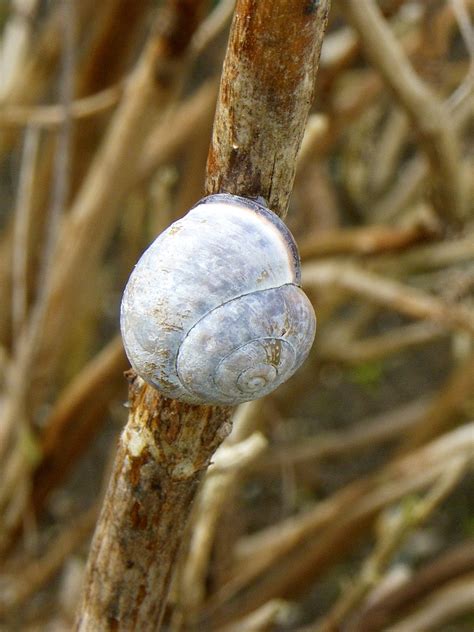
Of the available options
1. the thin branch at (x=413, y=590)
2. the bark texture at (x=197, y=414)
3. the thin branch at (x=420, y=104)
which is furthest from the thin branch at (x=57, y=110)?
the thin branch at (x=413, y=590)

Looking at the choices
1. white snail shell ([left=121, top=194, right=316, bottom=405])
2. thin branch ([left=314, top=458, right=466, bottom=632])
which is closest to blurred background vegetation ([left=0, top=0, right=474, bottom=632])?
thin branch ([left=314, top=458, right=466, bottom=632])

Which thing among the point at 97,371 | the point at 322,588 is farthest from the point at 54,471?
the point at 322,588

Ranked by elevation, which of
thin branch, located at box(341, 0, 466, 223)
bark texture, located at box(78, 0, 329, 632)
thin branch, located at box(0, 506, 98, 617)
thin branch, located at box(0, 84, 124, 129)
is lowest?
bark texture, located at box(78, 0, 329, 632)

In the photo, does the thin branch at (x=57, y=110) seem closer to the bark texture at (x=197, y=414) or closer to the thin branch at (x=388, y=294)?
the thin branch at (x=388, y=294)

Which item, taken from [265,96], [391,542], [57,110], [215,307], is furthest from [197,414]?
[57,110]

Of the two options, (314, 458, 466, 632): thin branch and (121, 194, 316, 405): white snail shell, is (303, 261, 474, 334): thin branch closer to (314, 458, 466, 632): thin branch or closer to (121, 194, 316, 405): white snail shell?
(314, 458, 466, 632): thin branch

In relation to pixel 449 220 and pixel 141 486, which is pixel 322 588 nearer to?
pixel 449 220

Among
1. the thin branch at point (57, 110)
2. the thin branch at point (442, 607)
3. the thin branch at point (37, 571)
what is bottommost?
the thin branch at point (442, 607)
